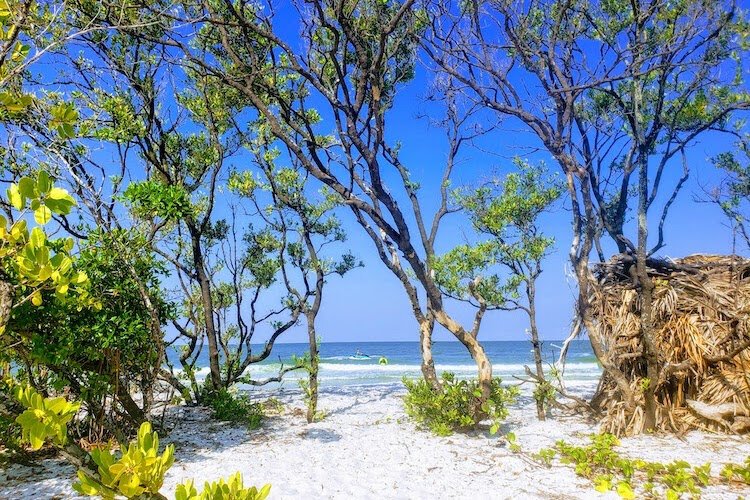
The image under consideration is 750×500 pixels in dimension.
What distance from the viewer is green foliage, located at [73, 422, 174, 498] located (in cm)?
103

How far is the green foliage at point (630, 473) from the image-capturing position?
4486mm

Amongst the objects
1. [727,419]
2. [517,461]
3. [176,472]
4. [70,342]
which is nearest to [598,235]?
[727,419]

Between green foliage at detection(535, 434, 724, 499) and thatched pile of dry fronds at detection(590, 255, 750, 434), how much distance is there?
143 cm

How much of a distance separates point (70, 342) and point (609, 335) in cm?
685

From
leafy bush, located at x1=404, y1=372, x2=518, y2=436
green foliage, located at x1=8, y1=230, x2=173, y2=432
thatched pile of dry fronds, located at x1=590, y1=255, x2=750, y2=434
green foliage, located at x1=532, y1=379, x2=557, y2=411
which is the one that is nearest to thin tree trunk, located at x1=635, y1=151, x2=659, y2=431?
thatched pile of dry fronds, located at x1=590, y1=255, x2=750, y2=434

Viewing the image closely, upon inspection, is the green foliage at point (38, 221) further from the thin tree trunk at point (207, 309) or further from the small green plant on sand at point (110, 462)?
the thin tree trunk at point (207, 309)

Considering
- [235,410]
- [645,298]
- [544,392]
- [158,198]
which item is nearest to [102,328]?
[158,198]

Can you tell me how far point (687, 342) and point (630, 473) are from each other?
2.72m

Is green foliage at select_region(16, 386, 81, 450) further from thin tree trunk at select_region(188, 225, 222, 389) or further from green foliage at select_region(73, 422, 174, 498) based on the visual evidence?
thin tree trunk at select_region(188, 225, 222, 389)

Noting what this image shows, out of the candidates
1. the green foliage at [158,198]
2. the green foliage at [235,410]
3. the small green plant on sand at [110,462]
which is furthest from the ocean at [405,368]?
the small green plant on sand at [110,462]

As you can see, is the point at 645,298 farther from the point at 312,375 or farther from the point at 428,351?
the point at 312,375

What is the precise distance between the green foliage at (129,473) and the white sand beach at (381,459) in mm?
4133

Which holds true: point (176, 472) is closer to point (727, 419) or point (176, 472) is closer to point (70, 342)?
point (70, 342)

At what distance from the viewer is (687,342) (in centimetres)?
666
